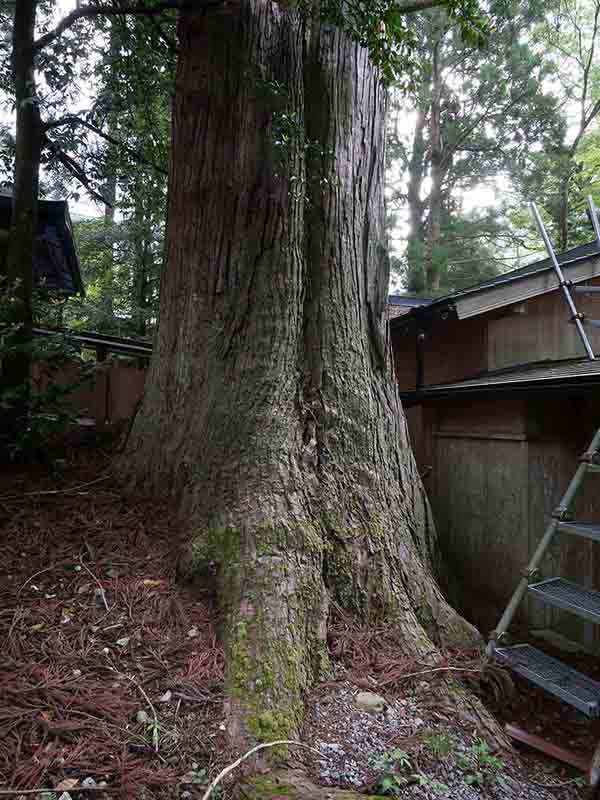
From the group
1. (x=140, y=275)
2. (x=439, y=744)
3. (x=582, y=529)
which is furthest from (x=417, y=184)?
(x=439, y=744)

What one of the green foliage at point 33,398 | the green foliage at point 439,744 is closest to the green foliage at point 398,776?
the green foliage at point 439,744

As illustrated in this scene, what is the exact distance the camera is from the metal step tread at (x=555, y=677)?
2.94 meters

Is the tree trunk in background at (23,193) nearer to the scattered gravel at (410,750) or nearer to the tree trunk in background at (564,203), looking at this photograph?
the scattered gravel at (410,750)

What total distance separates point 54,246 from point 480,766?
332 inches

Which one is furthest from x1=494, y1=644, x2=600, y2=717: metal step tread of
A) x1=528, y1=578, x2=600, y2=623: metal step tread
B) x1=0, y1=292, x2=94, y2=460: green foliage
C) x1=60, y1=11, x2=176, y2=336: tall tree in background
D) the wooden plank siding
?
x1=60, y1=11, x2=176, y2=336: tall tree in background

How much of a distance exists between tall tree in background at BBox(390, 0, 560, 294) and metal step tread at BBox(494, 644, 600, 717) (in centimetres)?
1360

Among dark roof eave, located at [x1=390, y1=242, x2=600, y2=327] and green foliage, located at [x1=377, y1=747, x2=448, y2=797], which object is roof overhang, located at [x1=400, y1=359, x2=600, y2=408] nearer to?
dark roof eave, located at [x1=390, y1=242, x2=600, y2=327]

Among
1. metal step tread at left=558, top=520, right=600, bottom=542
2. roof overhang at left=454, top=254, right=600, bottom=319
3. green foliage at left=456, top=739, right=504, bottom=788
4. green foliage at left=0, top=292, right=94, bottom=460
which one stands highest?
roof overhang at left=454, top=254, right=600, bottom=319

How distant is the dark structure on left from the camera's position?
7.10 m

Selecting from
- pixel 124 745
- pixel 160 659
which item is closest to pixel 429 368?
pixel 160 659

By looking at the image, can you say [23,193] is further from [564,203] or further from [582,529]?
[564,203]

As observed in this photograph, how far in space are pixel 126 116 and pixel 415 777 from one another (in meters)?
7.78

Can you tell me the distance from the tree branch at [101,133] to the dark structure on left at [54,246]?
4.78 ft

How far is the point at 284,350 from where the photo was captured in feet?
12.3
